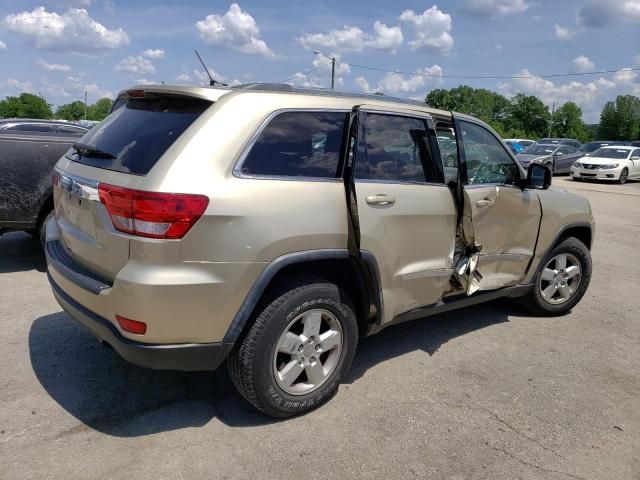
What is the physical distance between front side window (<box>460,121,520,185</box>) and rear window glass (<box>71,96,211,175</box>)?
2.14 metres

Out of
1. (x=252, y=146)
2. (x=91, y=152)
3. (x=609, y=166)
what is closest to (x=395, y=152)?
(x=252, y=146)

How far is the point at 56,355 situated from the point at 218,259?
6.34 ft

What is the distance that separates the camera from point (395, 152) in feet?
11.6

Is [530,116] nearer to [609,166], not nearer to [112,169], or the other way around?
[609,166]

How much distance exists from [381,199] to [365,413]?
1309 millimetres

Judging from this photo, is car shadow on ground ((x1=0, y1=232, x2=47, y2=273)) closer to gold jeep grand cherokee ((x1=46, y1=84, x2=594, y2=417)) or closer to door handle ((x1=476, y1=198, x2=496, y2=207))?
gold jeep grand cherokee ((x1=46, y1=84, x2=594, y2=417))

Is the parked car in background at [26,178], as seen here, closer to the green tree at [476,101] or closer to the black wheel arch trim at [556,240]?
the black wheel arch trim at [556,240]

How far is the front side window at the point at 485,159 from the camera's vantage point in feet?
13.5

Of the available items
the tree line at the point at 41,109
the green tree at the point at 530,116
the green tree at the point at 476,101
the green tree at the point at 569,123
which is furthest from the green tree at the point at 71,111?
the green tree at the point at 569,123

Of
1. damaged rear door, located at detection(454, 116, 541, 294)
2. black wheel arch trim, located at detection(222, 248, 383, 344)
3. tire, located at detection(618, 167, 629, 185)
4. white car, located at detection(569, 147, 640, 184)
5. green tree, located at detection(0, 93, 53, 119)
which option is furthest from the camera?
green tree, located at detection(0, 93, 53, 119)

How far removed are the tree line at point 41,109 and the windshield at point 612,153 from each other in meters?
79.6

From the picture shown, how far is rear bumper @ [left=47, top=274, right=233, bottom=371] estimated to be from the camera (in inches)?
105

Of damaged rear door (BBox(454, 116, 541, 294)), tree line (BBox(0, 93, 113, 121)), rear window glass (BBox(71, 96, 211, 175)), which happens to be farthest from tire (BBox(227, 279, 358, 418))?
tree line (BBox(0, 93, 113, 121))

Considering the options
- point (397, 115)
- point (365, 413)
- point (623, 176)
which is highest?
point (397, 115)
